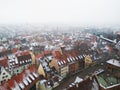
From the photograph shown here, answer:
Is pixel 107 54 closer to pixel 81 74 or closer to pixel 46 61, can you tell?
pixel 81 74

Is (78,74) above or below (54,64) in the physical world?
below

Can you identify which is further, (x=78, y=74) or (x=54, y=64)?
(x=78, y=74)

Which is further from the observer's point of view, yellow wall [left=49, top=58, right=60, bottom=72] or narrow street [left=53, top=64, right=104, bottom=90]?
yellow wall [left=49, top=58, right=60, bottom=72]

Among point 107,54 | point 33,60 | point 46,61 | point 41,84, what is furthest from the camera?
point 107,54

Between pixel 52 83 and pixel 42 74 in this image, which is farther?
pixel 42 74

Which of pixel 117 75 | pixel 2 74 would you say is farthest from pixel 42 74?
pixel 117 75

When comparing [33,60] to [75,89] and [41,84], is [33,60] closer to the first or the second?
[41,84]

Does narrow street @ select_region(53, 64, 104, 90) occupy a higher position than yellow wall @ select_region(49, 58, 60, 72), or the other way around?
yellow wall @ select_region(49, 58, 60, 72)

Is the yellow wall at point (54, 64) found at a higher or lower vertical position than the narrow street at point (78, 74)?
higher

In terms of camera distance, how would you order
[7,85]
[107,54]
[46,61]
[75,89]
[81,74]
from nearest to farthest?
[75,89], [7,85], [81,74], [46,61], [107,54]

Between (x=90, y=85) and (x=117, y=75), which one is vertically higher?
(x=90, y=85)

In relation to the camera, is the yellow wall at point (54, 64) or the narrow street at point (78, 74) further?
the yellow wall at point (54, 64)
